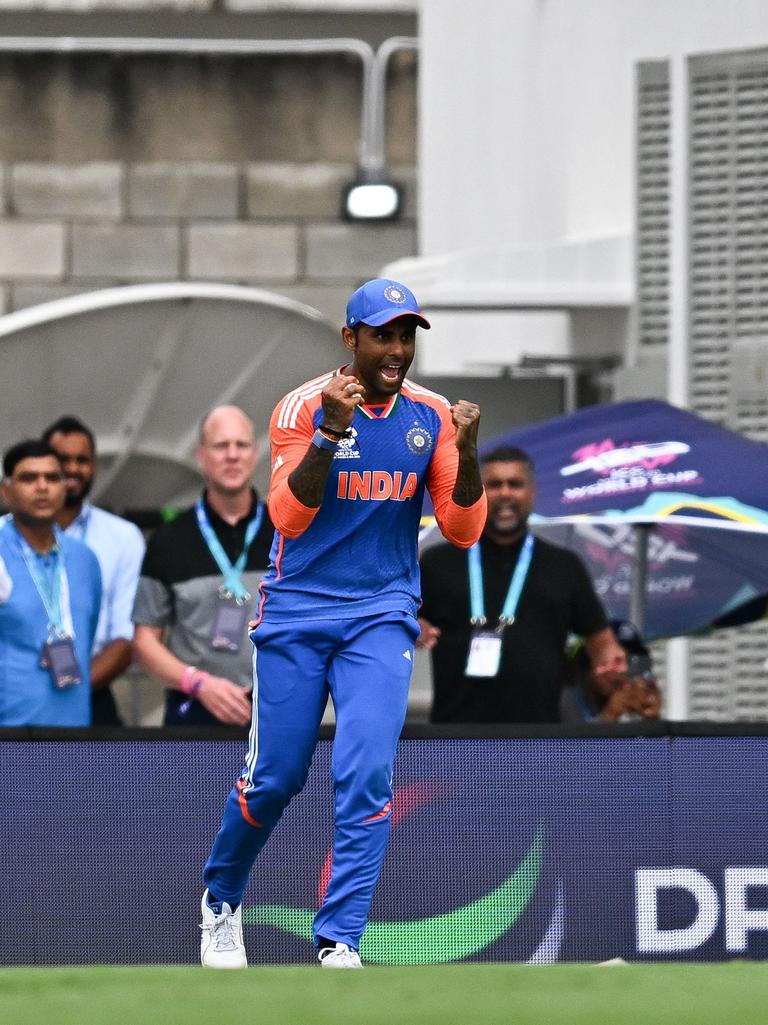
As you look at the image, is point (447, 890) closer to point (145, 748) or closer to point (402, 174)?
point (145, 748)

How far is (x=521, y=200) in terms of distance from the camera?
1523 centimetres

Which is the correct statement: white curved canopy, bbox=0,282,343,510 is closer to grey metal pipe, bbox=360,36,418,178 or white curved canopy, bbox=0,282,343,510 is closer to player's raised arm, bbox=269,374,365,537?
grey metal pipe, bbox=360,36,418,178

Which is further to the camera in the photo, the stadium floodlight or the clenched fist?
the stadium floodlight

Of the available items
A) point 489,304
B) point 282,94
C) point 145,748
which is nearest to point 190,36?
point 282,94

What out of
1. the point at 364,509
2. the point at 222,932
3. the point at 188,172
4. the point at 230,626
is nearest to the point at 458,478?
the point at 364,509

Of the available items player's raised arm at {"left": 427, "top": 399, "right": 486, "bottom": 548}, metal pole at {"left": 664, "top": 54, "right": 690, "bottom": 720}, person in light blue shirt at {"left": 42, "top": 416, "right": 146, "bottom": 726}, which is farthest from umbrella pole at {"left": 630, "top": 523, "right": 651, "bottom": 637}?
player's raised arm at {"left": 427, "top": 399, "right": 486, "bottom": 548}

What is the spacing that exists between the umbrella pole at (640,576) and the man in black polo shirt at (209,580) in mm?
1737

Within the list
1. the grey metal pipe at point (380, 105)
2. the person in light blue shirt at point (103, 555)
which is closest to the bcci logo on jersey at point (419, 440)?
the person in light blue shirt at point (103, 555)

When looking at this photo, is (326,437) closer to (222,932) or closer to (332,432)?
(332,432)

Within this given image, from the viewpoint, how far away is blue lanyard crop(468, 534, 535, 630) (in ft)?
30.5

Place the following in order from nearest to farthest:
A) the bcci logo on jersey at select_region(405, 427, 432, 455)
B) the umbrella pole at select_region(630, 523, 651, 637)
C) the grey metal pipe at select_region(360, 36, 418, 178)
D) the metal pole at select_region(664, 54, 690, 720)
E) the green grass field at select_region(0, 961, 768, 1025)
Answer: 1. the green grass field at select_region(0, 961, 768, 1025)
2. the bcci logo on jersey at select_region(405, 427, 432, 455)
3. the umbrella pole at select_region(630, 523, 651, 637)
4. the metal pole at select_region(664, 54, 690, 720)
5. the grey metal pipe at select_region(360, 36, 418, 178)

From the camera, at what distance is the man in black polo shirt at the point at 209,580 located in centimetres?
926

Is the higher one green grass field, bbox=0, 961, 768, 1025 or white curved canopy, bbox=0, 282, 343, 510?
white curved canopy, bbox=0, 282, 343, 510

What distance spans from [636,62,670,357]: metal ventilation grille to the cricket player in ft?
21.9
